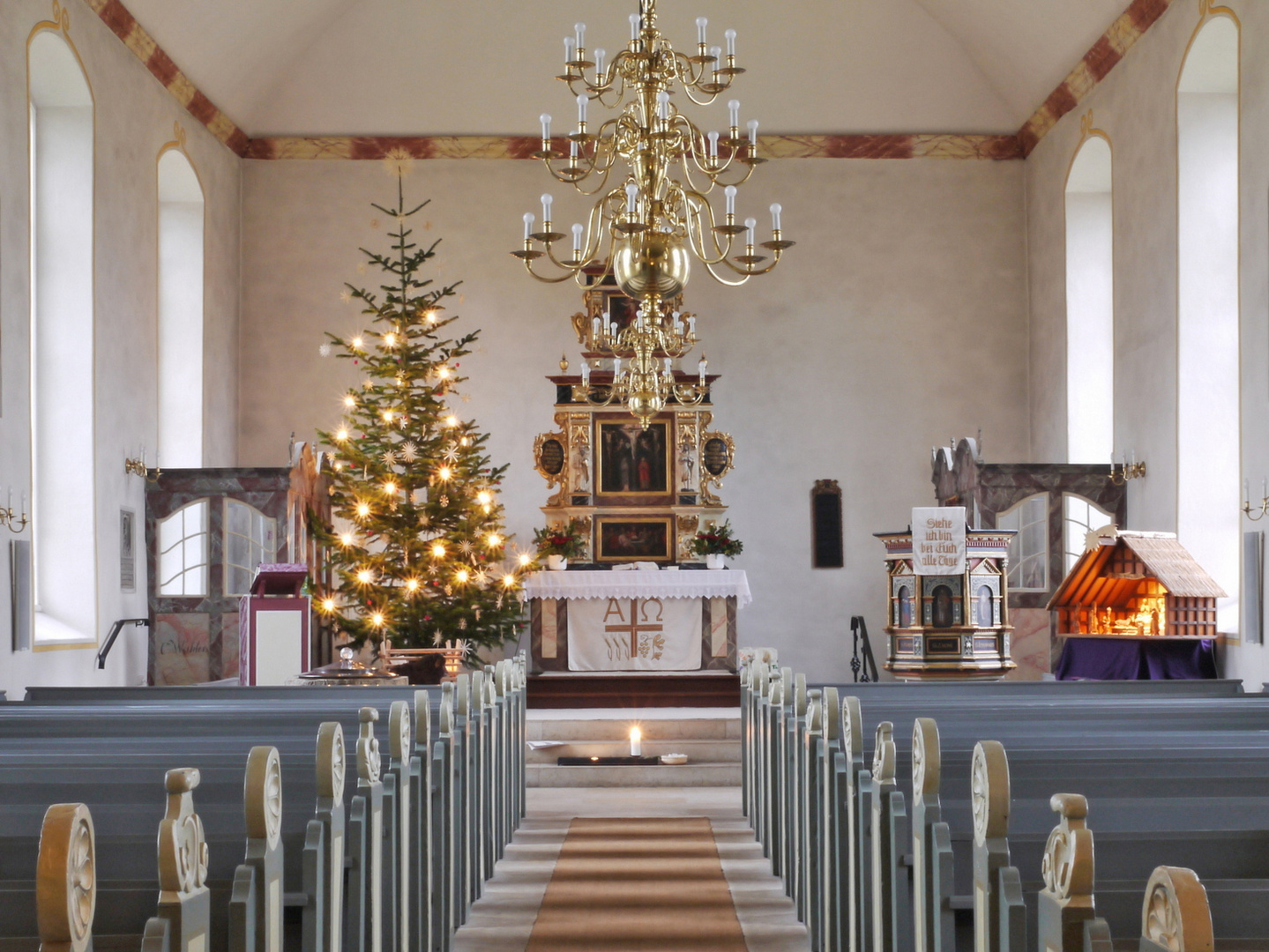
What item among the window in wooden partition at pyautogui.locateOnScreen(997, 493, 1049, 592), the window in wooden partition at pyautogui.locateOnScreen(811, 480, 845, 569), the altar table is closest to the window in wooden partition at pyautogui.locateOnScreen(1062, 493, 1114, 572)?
the window in wooden partition at pyautogui.locateOnScreen(997, 493, 1049, 592)

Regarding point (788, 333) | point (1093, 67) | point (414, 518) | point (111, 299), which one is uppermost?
point (1093, 67)

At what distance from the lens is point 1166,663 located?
9555 mm

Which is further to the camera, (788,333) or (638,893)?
(788,333)

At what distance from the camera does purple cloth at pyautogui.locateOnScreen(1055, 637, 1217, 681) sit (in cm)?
941

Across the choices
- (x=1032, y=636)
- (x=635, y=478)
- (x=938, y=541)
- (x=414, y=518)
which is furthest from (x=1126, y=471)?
(x=414, y=518)

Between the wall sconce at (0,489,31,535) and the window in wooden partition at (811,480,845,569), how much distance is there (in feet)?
25.4

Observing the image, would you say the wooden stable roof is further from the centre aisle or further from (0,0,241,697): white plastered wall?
(0,0,241,697): white plastered wall

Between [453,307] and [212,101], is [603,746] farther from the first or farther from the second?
[212,101]

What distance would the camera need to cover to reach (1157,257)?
11344 millimetres

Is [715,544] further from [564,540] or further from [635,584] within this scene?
[564,540]

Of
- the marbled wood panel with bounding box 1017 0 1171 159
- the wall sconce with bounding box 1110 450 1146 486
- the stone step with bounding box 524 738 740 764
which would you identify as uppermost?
the marbled wood panel with bounding box 1017 0 1171 159

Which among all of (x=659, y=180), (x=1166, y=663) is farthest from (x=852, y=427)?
(x=659, y=180)

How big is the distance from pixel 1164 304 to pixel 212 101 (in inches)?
357

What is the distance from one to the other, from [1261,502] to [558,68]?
27.3 feet
